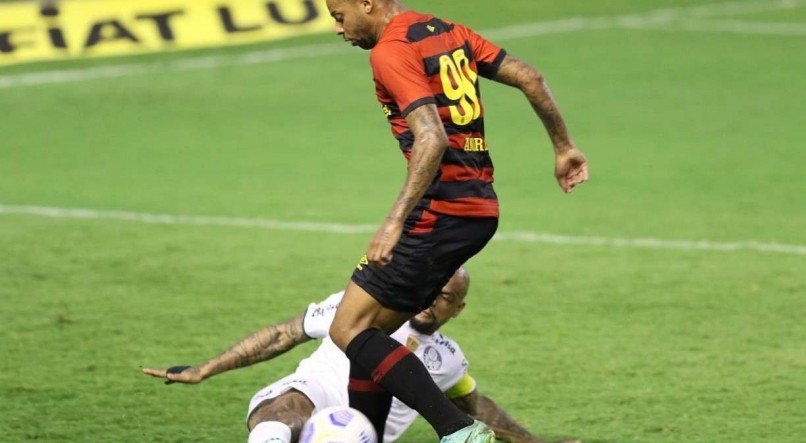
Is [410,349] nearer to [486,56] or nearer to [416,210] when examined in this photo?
[416,210]

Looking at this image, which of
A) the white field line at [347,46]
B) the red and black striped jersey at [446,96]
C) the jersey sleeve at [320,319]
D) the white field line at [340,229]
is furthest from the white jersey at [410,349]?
the white field line at [347,46]

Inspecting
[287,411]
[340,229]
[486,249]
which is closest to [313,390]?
[287,411]

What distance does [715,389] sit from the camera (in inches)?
296

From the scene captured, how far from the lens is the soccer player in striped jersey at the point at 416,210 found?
5656 mm

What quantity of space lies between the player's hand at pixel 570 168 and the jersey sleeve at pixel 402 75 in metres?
0.92

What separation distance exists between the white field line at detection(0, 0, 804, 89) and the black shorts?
1118 cm

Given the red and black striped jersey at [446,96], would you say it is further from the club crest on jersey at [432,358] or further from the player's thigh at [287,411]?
the player's thigh at [287,411]

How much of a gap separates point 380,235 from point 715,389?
2713 millimetres

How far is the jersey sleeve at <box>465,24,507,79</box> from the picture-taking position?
623cm

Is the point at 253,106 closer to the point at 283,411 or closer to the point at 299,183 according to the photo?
the point at 299,183

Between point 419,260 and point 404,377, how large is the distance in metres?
0.46

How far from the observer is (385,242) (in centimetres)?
549

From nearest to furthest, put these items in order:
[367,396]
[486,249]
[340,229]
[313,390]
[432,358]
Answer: [367,396] < [313,390] < [432,358] < [486,249] < [340,229]

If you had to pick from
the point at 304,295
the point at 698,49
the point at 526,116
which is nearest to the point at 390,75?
the point at 304,295
